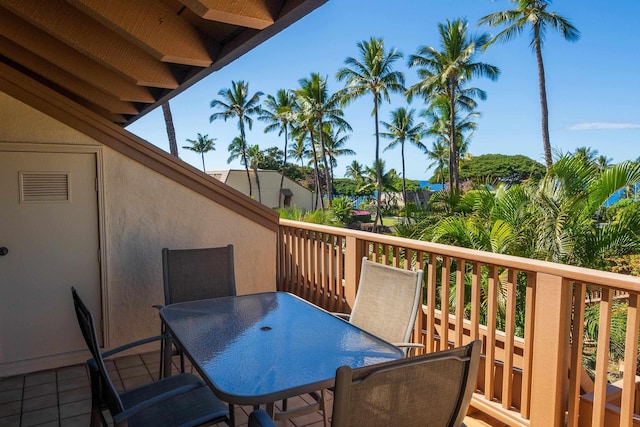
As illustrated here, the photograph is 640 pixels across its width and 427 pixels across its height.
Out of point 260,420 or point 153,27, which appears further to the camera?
point 153,27

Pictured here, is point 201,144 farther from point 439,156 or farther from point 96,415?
point 96,415

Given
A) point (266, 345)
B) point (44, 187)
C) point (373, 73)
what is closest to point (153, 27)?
point (44, 187)

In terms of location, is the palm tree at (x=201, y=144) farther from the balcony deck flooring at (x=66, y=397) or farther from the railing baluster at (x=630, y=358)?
the railing baluster at (x=630, y=358)

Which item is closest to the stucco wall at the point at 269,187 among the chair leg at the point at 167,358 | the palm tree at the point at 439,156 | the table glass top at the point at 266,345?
the palm tree at the point at 439,156

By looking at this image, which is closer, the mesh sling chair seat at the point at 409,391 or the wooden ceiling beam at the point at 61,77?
the mesh sling chair seat at the point at 409,391

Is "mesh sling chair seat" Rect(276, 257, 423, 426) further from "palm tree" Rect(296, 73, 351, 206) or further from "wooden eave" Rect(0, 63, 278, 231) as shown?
"palm tree" Rect(296, 73, 351, 206)

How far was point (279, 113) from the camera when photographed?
31703mm

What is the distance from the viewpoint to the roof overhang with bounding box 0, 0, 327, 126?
6.75 feet

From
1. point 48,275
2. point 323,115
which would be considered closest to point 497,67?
point 323,115

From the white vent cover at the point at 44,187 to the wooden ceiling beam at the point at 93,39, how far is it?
1.12 metres

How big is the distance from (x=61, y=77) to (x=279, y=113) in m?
28.7

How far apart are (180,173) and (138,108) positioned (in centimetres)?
118

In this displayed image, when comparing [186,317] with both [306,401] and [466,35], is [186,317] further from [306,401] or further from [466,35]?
[466,35]

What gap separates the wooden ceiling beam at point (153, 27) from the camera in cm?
224
